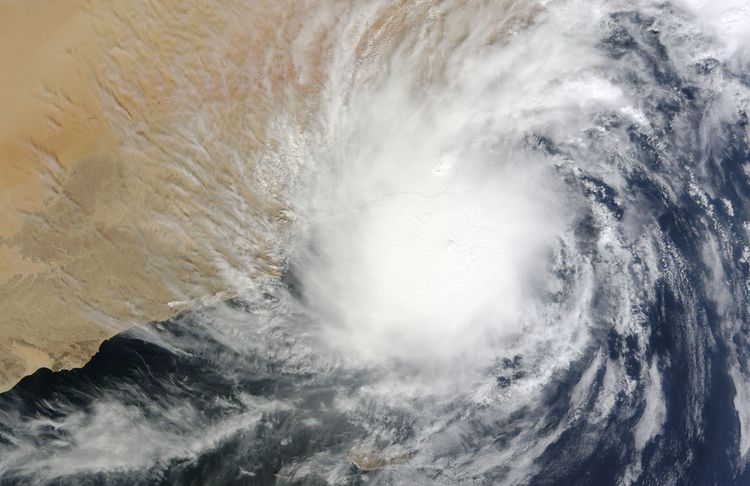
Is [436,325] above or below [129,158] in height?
below

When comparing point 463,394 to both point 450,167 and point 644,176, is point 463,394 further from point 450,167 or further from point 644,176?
point 644,176

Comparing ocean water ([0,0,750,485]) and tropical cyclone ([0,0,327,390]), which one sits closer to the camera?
tropical cyclone ([0,0,327,390])

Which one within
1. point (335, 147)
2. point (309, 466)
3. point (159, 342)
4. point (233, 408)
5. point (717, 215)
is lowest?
point (309, 466)

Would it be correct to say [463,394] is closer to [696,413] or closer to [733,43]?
[696,413]

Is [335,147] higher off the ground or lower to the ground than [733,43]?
lower

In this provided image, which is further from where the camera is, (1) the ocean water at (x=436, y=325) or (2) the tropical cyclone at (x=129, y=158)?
(1) the ocean water at (x=436, y=325)

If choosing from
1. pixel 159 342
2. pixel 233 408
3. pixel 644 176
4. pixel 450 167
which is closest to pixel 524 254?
pixel 450 167

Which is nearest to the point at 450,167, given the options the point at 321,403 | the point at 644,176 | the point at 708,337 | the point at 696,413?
the point at 644,176

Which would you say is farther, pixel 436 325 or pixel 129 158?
pixel 436 325
